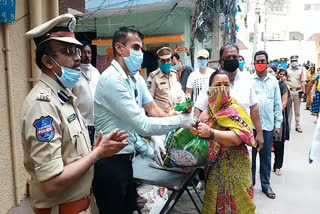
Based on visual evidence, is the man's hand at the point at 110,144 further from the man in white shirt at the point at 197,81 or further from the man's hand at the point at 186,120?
the man in white shirt at the point at 197,81

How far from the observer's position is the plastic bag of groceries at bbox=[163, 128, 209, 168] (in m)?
2.24

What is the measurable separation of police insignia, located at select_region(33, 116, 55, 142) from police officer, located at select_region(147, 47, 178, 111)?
11.4ft

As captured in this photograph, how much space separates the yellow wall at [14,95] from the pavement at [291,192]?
225 millimetres

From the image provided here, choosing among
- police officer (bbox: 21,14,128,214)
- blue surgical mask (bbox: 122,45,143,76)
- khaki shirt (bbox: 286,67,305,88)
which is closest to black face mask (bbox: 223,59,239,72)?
blue surgical mask (bbox: 122,45,143,76)

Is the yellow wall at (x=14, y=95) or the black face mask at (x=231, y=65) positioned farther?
the black face mask at (x=231, y=65)

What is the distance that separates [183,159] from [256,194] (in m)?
2.48

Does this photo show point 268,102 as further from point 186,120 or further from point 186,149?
point 186,120

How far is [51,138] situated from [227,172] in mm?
1646

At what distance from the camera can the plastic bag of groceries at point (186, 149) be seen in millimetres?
2236

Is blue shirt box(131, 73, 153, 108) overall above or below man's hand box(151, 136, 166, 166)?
above

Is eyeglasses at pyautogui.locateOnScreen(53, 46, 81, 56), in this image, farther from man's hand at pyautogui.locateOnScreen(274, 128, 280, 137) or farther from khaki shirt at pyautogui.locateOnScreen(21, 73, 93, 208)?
man's hand at pyautogui.locateOnScreen(274, 128, 280, 137)

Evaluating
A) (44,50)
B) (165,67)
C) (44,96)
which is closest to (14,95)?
(44,50)

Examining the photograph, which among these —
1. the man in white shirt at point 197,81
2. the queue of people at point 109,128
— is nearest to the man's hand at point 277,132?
the queue of people at point 109,128

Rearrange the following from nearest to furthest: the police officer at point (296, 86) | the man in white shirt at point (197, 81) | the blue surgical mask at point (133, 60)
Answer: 1. the blue surgical mask at point (133, 60)
2. the man in white shirt at point (197, 81)
3. the police officer at point (296, 86)
